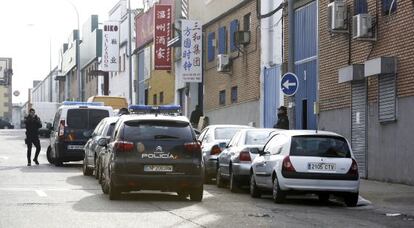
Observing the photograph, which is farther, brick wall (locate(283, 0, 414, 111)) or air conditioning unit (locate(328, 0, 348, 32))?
air conditioning unit (locate(328, 0, 348, 32))

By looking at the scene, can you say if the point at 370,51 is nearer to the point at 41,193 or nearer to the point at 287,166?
the point at 287,166

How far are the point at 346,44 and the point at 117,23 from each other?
144 feet

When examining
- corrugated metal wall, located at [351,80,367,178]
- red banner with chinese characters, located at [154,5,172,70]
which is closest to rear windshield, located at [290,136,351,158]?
corrugated metal wall, located at [351,80,367,178]

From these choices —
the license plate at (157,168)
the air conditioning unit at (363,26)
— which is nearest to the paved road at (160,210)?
the license plate at (157,168)

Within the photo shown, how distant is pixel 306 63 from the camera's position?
1195 inches

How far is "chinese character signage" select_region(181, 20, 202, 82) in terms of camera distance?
1677 inches

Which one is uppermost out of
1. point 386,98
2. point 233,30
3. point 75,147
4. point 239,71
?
point 233,30

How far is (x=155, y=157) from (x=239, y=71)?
20.8 m

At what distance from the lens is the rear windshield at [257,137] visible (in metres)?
21.1

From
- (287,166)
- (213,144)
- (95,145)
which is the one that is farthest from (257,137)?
(95,145)

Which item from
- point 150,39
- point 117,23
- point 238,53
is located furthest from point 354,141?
point 117,23

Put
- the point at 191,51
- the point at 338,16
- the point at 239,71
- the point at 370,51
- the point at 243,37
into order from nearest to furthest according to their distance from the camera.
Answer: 1. the point at 370,51
2. the point at 338,16
3. the point at 243,37
4. the point at 239,71
5. the point at 191,51

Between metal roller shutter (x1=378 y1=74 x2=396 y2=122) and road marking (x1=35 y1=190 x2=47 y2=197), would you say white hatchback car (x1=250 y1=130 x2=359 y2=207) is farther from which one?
metal roller shutter (x1=378 y1=74 x2=396 y2=122)

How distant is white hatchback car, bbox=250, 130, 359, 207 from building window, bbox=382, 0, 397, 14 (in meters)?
6.98
